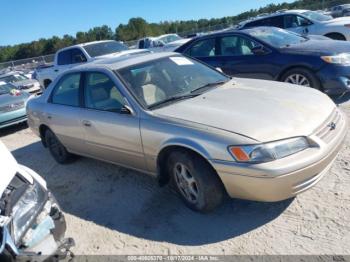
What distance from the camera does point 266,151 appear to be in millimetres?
2939

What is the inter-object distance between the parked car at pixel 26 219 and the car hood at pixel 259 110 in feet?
4.67

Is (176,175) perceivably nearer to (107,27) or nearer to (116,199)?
(116,199)

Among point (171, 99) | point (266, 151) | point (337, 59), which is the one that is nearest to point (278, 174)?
point (266, 151)

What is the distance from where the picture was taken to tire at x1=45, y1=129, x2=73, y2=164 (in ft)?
18.0

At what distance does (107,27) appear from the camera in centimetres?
7331

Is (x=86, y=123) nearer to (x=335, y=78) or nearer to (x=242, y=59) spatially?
(x=242, y=59)

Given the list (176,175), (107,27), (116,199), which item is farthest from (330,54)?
(107,27)

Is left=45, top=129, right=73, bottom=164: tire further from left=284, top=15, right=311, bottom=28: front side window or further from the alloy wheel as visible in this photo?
left=284, top=15, right=311, bottom=28: front side window

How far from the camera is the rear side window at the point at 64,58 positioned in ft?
39.2

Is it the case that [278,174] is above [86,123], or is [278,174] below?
below

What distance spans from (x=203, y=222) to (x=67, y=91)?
2803 mm

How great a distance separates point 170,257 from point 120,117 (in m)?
1.65

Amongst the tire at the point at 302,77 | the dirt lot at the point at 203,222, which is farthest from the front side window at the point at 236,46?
the dirt lot at the point at 203,222

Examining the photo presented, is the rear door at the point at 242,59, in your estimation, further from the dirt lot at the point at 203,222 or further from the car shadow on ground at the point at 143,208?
the car shadow on ground at the point at 143,208
